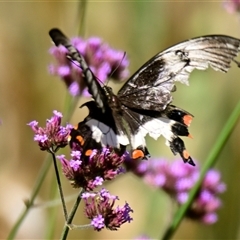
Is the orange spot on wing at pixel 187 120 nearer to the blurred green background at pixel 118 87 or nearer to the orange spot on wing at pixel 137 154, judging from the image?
the orange spot on wing at pixel 137 154

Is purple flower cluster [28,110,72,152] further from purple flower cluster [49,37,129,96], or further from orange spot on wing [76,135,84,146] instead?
purple flower cluster [49,37,129,96]

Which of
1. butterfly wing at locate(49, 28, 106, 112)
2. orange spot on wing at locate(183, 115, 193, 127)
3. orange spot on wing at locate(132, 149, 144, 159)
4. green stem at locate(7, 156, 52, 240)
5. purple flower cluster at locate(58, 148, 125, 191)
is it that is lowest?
green stem at locate(7, 156, 52, 240)

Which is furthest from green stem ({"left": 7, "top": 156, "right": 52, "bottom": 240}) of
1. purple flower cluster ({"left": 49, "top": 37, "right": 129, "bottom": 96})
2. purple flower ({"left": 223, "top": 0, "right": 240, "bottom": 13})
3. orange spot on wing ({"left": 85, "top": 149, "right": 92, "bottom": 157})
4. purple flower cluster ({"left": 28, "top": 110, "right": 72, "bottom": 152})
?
purple flower ({"left": 223, "top": 0, "right": 240, "bottom": 13})

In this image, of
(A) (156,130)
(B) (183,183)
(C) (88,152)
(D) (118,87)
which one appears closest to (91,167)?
(C) (88,152)

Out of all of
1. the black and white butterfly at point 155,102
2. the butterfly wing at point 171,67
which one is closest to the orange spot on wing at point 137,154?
the black and white butterfly at point 155,102

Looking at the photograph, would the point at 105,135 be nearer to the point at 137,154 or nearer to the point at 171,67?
the point at 137,154

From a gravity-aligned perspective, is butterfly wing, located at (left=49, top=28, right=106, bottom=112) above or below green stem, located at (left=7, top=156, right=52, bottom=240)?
above
